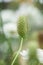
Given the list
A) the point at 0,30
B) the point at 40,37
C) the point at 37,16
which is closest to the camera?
the point at 0,30

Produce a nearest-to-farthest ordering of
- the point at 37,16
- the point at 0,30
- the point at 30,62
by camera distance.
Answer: the point at 30,62 → the point at 0,30 → the point at 37,16

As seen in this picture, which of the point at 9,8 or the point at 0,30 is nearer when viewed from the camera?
the point at 0,30

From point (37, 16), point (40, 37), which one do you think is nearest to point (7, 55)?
point (40, 37)

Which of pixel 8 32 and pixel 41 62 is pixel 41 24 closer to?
pixel 8 32

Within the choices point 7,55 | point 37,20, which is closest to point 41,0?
point 37,20

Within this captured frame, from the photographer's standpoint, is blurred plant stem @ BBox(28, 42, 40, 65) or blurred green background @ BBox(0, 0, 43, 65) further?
blurred green background @ BBox(0, 0, 43, 65)

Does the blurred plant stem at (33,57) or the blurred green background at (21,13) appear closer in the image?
the blurred plant stem at (33,57)

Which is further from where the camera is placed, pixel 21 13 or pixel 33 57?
pixel 21 13

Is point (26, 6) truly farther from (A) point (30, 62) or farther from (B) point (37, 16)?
(A) point (30, 62)

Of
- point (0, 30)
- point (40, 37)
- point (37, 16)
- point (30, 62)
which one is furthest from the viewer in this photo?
point (37, 16)
